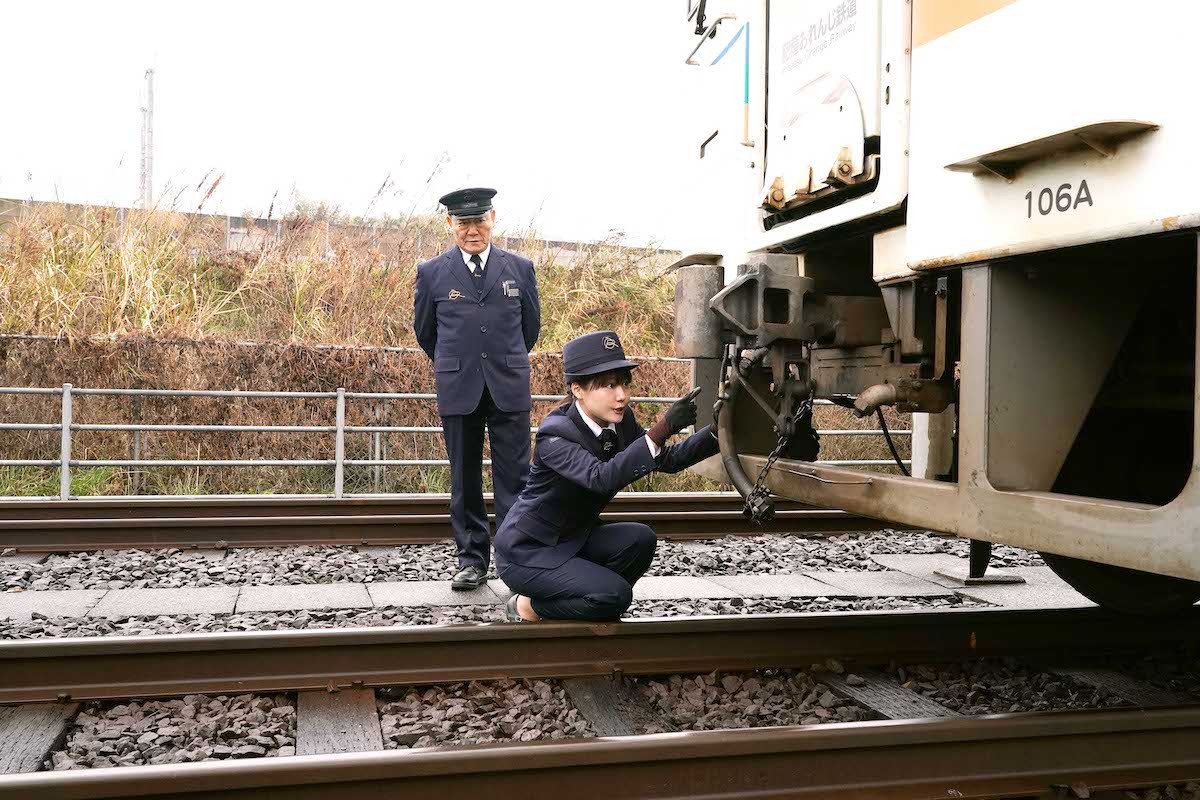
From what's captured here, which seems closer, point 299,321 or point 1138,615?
point 1138,615

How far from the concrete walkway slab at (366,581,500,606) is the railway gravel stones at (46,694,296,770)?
1542mm

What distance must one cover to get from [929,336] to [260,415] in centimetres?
767

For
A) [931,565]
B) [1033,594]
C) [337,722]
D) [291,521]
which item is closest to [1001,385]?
[337,722]

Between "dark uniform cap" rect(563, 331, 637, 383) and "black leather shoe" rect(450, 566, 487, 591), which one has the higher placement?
"dark uniform cap" rect(563, 331, 637, 383)

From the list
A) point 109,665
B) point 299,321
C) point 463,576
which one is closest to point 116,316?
point 299,321

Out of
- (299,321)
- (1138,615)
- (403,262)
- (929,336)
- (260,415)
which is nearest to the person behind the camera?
(929,336)

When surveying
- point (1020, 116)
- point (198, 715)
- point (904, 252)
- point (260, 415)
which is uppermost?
point (1020, 116)

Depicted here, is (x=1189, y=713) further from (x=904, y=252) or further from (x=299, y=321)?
(x=299, y=321)

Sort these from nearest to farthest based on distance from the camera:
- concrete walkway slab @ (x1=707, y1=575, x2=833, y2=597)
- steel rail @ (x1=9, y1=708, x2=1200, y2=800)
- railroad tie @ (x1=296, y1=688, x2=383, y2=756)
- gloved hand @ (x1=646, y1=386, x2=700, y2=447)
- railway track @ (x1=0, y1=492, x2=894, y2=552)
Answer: steel rail @ (x1=9, y1=708, x2=1200, y2=800)
railroad tie @ (x1=296, y1=688, x2=383, y2=756)
gloved hand @ (x1=646, y1=386, x2=700, y2=447)
concrete walkway slab @ (x1=707, y1=575, x2=833, y2=597)
railway track @ (x1=0, y1=492, x2=894, y2=552)

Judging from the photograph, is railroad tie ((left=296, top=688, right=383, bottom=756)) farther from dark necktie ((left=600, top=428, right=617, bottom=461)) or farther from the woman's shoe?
dark necktie ((left=600, top=428, right=617, bottom=461))

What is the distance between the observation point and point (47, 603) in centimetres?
538

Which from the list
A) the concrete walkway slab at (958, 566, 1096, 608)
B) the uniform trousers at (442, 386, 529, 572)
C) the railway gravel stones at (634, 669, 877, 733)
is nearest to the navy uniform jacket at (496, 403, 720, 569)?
the railway gravel stones at (634, 669, 877, 733)

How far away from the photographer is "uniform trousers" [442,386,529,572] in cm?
587

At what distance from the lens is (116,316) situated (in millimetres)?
10688
